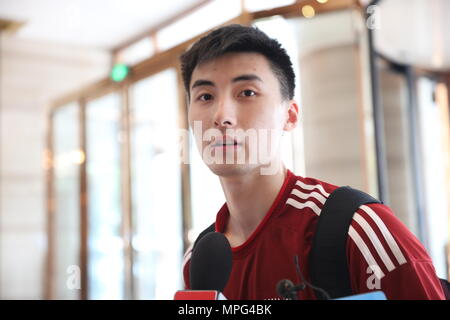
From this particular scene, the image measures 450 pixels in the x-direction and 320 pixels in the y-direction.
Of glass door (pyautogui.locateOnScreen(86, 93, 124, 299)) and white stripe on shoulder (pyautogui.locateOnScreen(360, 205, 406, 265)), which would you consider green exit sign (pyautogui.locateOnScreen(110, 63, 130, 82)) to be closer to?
glass door (pyautogui.locateOnScreen(86, 93, 124, 299))

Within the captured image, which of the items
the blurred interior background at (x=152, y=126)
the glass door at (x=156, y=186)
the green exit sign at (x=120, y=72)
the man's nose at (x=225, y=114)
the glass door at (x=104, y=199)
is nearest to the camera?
the man's nose at (x=225, y=114)

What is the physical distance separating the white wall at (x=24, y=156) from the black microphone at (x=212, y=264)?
19.1 feet

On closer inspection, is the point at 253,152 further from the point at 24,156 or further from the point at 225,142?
the point at 24,156

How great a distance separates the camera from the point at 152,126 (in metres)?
4.80

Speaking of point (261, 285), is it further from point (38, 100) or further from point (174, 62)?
point (38, 100)

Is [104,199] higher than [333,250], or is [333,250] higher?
[104,199]

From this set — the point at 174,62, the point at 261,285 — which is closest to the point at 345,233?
the point at 261,285

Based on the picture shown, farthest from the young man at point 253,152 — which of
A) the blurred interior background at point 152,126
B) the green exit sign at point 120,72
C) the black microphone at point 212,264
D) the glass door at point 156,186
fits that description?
the green exit sign at point 120,72

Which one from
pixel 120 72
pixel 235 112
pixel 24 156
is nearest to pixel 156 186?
pixel 120 72

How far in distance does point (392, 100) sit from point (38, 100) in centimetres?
384

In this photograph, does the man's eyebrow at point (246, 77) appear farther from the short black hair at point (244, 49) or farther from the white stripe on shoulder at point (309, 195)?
the white stripe on shoulder at point (309, 195)

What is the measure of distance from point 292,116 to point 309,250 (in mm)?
302

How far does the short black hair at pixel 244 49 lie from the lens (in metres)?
1.08

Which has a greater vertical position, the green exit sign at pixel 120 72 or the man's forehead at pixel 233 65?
the green exit sign at pixel 120 72
